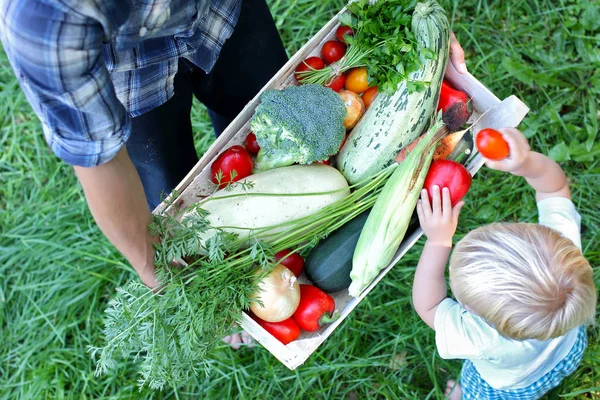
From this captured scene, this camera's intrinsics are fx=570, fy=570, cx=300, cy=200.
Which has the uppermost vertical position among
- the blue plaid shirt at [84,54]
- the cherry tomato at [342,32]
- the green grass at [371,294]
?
the blue plaid shirt at [84,54]

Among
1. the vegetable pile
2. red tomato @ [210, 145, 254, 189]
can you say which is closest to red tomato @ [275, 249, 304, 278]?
the vegetable pile

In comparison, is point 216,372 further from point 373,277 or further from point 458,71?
point 458,71

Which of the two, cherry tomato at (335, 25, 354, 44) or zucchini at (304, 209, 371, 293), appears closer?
zucchini at (304, 209, 371, 293)

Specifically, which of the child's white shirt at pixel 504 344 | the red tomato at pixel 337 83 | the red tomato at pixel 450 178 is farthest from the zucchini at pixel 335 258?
the red tomato at pixel 337 83

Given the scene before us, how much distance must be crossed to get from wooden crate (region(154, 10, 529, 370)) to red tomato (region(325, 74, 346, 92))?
123 millimetres

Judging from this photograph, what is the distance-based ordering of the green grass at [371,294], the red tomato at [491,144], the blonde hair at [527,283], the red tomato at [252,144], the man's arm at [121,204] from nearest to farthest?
the man's arm at [121,204] → the blonde hair at [527,283] → the red tomato at [491,144] → the red tomato at [252,144] → the green grass at [371,294]

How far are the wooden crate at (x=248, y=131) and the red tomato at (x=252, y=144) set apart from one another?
0.7 inches

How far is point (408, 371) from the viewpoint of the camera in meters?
2.38

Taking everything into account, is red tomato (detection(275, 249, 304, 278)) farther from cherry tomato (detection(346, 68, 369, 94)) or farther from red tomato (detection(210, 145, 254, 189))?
cherry tomato (detection(346, 68, 369, 94))

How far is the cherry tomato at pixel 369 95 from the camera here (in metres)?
1.85

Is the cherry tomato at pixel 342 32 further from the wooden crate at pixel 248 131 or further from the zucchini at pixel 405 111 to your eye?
the zucchini at pixel 405 111

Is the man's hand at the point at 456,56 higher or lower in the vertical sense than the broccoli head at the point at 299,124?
higher

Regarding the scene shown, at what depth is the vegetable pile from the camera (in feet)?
4.93

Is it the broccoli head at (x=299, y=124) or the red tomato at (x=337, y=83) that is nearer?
the broccoli head at (x=299, y=124)
